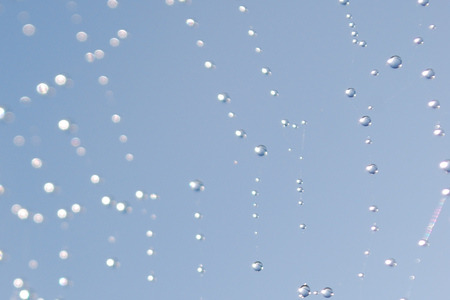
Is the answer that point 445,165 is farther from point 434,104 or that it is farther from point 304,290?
point 304,290

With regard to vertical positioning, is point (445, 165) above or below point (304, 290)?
above

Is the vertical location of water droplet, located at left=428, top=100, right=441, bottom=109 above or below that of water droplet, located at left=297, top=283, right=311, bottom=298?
above

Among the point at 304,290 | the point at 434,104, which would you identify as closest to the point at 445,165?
the point at 434,104

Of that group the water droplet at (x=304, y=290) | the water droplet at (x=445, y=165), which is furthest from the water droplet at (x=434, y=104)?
the water droplet at (x=304, y=290)

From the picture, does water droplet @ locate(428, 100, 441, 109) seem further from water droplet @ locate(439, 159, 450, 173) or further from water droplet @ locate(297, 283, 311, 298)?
water droplet @ locate(297, 283, 311, 298)

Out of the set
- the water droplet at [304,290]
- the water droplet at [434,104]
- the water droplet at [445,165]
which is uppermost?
the water droplet at [434,104]

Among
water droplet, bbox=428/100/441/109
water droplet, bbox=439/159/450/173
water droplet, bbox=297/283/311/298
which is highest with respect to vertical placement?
water droplet, bbox=428/100/441/109

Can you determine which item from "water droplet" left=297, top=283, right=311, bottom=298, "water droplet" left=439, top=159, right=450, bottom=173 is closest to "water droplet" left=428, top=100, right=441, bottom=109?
"water droplet" left=439, top=159, right=450, bottom=173

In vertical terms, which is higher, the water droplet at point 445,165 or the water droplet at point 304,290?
the water droplet at point 445,165

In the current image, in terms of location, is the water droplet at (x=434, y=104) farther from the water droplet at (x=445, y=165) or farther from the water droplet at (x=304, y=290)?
the water droplet at (x=304, y=290)

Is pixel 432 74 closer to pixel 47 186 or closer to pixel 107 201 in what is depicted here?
pixel 107 201

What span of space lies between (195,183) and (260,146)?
2.74 ft

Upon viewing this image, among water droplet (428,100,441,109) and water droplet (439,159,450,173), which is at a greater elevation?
water droplet (428,100,441,109)

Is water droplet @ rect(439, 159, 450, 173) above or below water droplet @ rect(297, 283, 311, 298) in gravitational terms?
above
